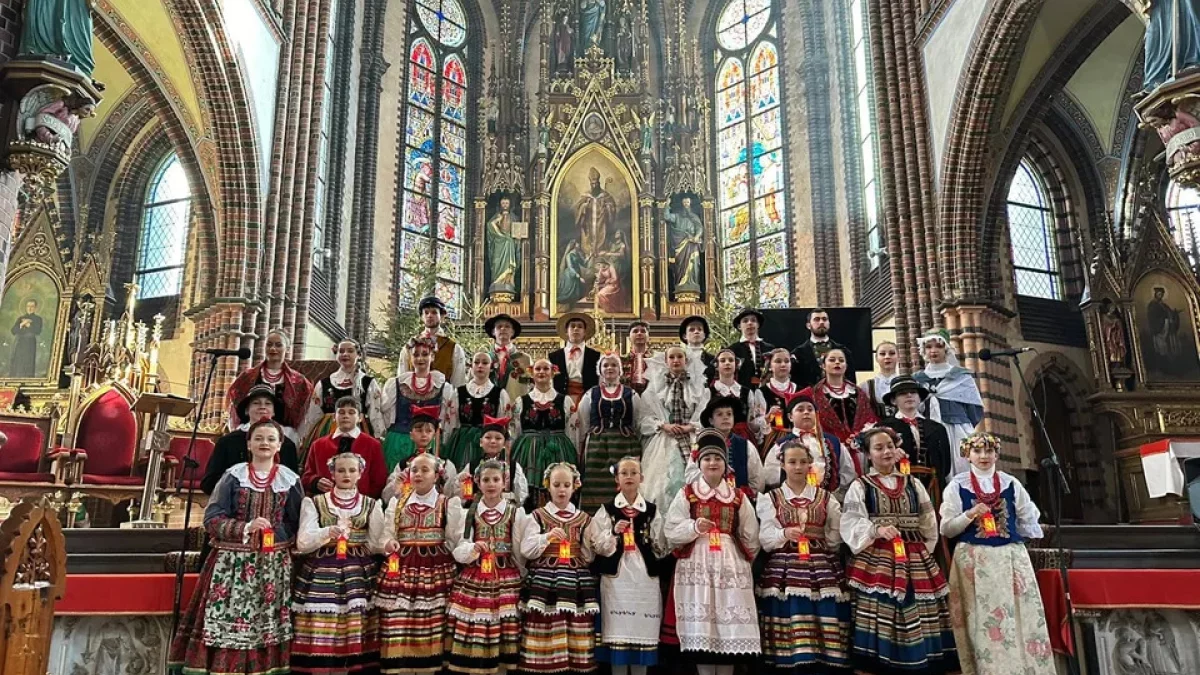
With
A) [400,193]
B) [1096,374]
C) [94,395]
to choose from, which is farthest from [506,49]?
[1096,374]

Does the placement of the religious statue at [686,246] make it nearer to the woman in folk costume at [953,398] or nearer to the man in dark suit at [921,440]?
the woman in folk costume at [953,398]

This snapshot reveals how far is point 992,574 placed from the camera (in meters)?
5.25

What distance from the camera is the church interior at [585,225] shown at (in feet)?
20.3

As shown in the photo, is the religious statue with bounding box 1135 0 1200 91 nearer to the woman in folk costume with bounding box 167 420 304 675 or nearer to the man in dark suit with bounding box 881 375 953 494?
the man in dark suit with bounding box 881 375 953 494

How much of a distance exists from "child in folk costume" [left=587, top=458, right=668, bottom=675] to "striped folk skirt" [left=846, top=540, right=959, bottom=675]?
115cm

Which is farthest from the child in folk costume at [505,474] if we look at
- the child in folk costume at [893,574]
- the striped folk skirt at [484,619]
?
the child in folk costume at [893,574]

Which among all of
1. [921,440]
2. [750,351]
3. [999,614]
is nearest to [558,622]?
[999,614]

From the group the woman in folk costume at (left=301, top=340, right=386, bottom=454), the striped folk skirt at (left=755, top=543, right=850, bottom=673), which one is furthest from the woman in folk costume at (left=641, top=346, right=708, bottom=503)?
the woman in folk costume at (left=301, top=340, right=386, bottom=454)

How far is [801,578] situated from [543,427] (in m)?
2.14

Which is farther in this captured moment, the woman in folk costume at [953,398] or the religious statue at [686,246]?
the religious statue at [686,246]

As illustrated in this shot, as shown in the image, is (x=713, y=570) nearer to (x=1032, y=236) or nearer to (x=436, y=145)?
(x=1032, y=236)

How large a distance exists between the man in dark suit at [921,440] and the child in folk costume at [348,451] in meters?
3.46

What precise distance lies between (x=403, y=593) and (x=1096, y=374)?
476 inches

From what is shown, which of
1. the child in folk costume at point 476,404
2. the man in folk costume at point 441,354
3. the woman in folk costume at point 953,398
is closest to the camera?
the child in folk costume at point 476,404
